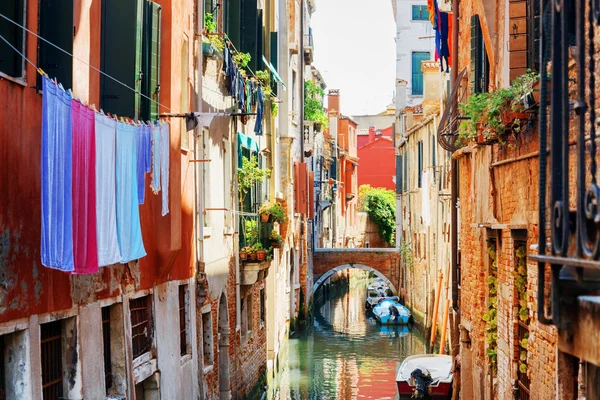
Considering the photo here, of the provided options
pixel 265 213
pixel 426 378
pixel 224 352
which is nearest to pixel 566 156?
pixel 224 352

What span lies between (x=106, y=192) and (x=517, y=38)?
4746 millimetres

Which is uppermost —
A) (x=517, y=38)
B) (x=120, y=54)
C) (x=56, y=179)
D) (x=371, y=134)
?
(x=371, y=134)

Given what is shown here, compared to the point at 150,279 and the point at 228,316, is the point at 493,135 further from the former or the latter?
the point at 228,316

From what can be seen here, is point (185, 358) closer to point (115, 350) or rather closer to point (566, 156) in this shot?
point (115, 350)

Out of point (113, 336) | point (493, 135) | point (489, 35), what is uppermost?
point (489, 35)

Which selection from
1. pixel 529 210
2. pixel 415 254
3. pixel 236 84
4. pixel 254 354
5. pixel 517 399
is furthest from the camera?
pixel 415 254

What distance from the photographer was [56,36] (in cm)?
841

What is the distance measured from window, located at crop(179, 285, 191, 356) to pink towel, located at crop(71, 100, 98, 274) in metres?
5.93

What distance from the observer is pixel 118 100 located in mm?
10562

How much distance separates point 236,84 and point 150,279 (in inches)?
233

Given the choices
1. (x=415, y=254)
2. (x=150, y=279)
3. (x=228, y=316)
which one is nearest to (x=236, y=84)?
(x=228, y=316)

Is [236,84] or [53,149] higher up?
[236,84]

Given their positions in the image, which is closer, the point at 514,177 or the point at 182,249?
the point at 514,177

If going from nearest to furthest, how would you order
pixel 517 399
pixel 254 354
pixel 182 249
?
pixel 517 399
pixel 182 249
pixel 254 354
